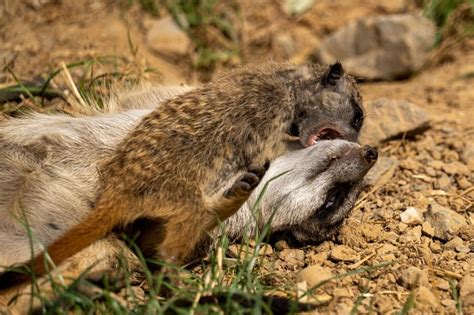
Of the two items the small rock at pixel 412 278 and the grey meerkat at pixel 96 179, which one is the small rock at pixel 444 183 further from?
the small rock at pixel 412 278

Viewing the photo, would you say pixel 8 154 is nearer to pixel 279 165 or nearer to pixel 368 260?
pixel 279 165

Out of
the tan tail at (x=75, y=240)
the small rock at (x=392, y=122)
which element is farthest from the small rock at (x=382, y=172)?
the tan tail at (x=75, y=240)

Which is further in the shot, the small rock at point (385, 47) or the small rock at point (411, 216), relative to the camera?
the small rock at point (385, 47)

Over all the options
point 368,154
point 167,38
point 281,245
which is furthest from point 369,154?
point 167,38

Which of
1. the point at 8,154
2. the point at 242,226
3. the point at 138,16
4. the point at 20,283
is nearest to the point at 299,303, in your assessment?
the point at 242,226

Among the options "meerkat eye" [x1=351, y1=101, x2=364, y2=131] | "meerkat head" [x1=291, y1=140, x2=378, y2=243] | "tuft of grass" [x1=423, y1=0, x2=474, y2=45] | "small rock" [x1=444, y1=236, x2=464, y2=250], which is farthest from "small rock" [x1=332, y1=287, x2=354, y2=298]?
"tuft of grass" [x1=423, y1=0, x2=474, y2=45]

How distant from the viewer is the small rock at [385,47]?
6.21 metres

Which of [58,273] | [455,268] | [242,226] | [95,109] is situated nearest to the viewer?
[58,273]

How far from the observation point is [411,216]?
3887 mm

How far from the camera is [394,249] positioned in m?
3.59

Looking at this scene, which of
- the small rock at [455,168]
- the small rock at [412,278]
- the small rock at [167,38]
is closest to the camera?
the small rock at [412,278]

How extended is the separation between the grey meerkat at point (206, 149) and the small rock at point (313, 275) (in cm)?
43

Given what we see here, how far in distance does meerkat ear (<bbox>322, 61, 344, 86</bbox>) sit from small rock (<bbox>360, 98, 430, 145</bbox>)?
0.89m

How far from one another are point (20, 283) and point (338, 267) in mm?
1425
